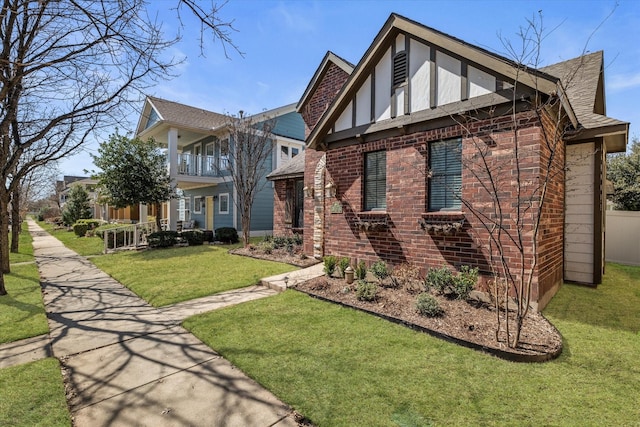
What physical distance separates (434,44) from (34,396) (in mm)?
7957

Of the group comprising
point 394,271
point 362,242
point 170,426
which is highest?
point 362,242

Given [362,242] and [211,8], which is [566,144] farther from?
[211,8]

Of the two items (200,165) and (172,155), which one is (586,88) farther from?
(200,165)

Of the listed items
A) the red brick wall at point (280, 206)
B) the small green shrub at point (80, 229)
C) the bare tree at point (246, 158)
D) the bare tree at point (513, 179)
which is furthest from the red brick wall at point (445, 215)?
the small green shrub at point (80, 229)

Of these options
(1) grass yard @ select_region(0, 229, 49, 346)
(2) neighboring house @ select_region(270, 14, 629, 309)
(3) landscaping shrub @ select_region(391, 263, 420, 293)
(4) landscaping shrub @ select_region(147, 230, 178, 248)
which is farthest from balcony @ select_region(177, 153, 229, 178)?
(3) landscaping shrub @ select_region(391, 263, 420, 293)

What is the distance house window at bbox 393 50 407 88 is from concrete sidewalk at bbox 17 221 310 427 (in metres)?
5.89

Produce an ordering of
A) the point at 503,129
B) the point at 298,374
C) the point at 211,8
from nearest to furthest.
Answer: the point at 298,374
the point at 211,8
the point at 503,129

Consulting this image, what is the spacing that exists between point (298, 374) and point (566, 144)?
25.1ft

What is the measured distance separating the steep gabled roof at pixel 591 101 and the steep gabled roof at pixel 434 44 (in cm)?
58

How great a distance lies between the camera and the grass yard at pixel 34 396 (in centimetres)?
265

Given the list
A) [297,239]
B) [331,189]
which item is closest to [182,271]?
[297,239]


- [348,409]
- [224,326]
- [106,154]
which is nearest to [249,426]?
[348,409]

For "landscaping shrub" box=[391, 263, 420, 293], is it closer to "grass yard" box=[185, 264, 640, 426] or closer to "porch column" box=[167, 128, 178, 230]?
"grass yard" box=[185, 264, 640, 426]

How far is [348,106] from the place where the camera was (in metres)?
7.75
